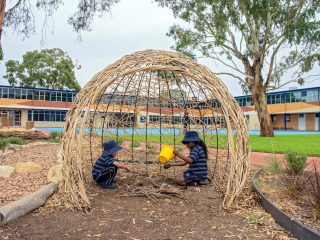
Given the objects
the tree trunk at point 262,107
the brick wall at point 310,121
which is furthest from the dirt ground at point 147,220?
the brick wall at point 310,121

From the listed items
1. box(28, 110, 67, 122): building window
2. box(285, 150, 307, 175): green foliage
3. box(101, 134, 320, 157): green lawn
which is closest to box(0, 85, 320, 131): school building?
box(28, 110, 67, 122): building window

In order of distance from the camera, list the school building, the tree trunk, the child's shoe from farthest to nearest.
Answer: the school building
the tree trunk
the child's shoe

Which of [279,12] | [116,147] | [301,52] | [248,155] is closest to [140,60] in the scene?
[116,147]

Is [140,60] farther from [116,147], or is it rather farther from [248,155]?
[248,155]

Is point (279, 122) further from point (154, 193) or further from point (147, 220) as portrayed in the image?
point (147, 220)

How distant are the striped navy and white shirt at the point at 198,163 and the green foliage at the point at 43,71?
40.4 meters

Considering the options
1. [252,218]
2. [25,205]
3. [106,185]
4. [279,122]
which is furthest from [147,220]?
[279,122]

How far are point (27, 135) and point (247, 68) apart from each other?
13.8 metres

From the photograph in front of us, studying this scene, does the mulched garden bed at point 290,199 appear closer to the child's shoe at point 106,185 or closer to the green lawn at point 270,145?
the green lawn at point 270,145

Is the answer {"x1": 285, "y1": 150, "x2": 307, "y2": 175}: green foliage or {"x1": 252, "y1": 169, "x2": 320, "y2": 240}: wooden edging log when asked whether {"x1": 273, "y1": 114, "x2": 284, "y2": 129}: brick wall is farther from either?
{"x1": 252, "y1": 169, "x2": 320, "y2": 240}: wooden edging log

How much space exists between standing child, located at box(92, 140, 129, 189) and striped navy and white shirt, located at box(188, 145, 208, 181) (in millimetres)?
1139

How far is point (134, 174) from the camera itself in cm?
693

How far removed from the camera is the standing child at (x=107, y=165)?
5531 millimetres

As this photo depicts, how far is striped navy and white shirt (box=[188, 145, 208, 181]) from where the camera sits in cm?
578
